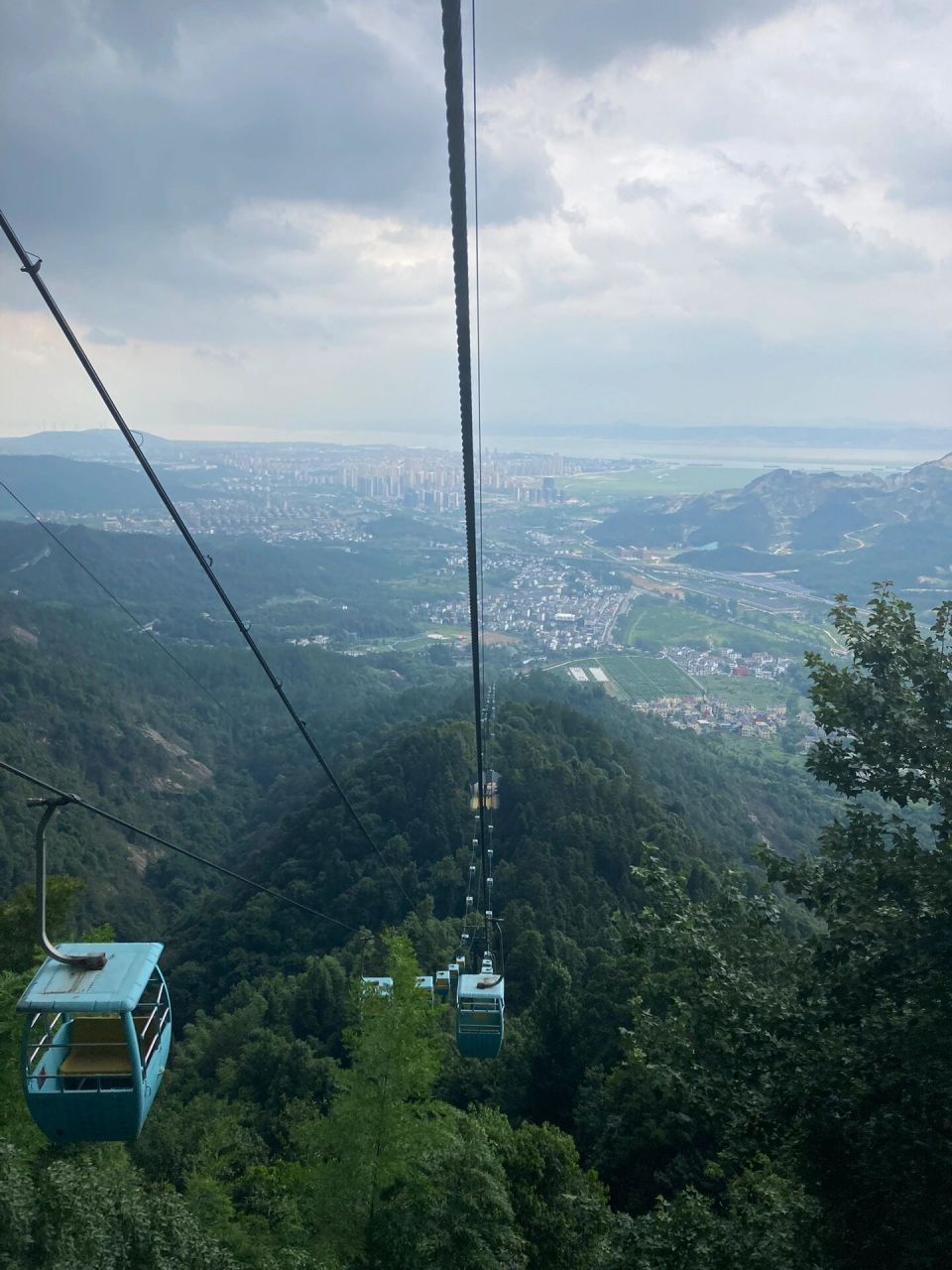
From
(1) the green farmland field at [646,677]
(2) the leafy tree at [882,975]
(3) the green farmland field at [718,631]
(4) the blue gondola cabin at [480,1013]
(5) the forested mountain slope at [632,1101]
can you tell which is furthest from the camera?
(3) the green farmland field at [718,631]

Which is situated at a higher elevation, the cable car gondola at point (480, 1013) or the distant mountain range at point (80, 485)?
the distant mountain range at point (80, 485)

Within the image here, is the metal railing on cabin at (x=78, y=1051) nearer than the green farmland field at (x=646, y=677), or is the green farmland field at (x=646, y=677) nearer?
the metal railing on cabin at (x=78, y=1051)

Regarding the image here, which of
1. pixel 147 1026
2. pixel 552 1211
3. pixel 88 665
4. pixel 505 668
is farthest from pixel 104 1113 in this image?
A: pixel 505 668

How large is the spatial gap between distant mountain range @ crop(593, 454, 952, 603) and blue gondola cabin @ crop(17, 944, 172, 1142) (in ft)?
354

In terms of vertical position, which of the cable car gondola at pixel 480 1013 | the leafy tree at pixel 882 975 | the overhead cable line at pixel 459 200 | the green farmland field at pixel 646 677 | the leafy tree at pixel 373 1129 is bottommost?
the green farmland field at pixel 646 677

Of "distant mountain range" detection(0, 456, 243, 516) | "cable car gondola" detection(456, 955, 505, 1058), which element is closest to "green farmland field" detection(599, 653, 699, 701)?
"cable car gondola" detection(456, 955, 505, 1058)

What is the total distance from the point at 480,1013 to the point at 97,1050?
18.5ft

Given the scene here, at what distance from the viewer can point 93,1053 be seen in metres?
5.46

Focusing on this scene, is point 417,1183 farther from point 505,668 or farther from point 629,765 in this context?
point 505,668

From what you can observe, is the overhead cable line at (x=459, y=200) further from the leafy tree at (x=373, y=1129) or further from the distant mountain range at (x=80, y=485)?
the distant mountain range at (x=80, y=485)

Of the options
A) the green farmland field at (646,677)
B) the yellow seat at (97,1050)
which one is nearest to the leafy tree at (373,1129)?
the yellow seat at (97,1050)

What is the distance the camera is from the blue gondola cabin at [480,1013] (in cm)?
1013

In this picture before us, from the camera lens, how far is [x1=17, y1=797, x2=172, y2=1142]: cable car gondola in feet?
16.0

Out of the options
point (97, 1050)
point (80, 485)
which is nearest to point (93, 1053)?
point (97, 1050)
